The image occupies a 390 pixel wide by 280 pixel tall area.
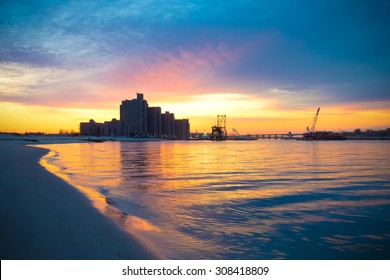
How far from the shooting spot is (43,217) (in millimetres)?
8141

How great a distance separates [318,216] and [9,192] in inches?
497

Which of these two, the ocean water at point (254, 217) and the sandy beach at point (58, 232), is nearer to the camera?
the sandy beach at point (58, 232)

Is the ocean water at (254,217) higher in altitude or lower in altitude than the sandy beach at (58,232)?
lower

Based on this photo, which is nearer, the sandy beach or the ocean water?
the sandy beach

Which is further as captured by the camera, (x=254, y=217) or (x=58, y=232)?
(x=254, y=217)

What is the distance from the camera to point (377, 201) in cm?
1337

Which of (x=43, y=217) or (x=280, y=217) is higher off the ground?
(x=43, y=217)

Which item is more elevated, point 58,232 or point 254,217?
point 58,232

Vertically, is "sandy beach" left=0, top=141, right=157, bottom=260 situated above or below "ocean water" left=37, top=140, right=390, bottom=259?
above

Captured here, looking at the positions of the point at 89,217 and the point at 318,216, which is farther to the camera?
the point at 318,216
